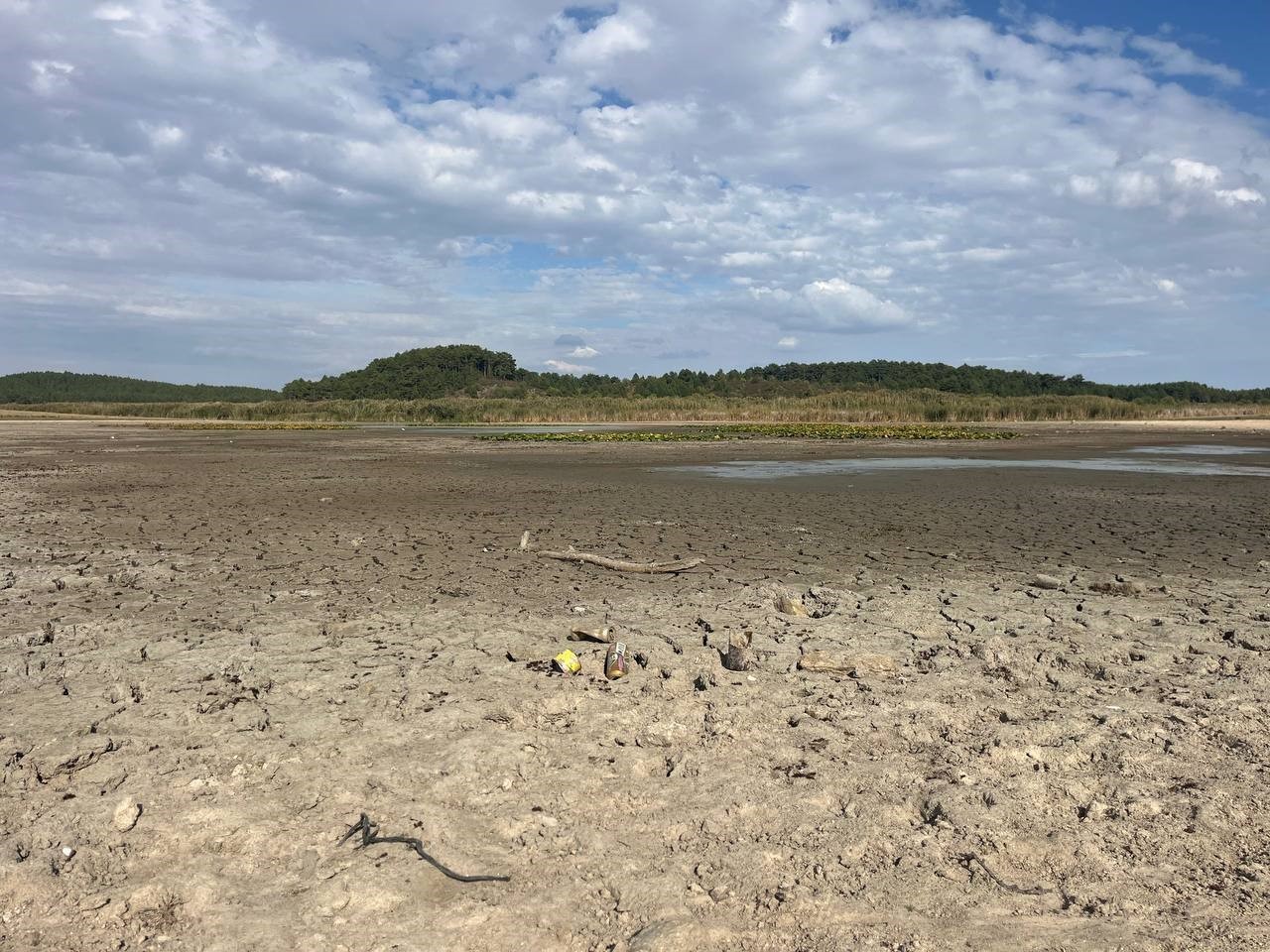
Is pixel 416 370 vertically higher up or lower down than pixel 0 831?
higher up

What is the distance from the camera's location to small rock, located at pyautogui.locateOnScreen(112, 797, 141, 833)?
322 cm

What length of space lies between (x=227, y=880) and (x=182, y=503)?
39.6 ft

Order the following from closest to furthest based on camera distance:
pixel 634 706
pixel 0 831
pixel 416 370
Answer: pixel 0 831 < pixel 634 706 < pixel 416 370

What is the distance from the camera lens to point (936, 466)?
68.9 ft

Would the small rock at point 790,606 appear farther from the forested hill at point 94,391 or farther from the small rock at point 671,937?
the forested hill at point 94,391

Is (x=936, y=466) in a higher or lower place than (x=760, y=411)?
lower

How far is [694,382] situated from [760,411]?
5956 cm

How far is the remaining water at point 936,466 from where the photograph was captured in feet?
62.5

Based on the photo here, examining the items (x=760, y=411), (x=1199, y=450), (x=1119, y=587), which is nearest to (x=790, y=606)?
(x=1119, y=587)

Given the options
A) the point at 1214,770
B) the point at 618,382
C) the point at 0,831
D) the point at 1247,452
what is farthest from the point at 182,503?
the point at 618,382

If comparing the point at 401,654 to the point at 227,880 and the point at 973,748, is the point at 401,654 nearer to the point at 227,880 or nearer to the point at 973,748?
the point at 227,880

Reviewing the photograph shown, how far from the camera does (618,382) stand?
403 feet

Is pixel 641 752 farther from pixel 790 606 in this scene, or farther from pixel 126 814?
pixel 790 606

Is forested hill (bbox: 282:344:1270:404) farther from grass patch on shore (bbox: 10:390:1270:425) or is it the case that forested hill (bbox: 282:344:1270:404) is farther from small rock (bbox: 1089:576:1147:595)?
small rock (bbox: 1089:576:1147:595)
